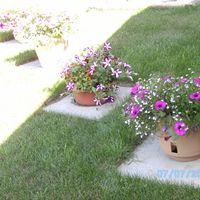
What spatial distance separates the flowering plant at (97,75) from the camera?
11.7 ft

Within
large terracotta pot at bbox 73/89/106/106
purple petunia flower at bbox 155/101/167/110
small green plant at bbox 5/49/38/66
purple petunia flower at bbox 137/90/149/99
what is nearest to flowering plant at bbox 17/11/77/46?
small green plant at bbox 5/49/38/66

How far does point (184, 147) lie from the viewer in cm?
245

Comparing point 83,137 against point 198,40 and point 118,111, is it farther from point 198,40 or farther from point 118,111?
point 198,40

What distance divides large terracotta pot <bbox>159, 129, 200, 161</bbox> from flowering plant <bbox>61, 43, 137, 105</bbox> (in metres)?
1.20

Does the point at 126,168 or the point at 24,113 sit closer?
the point at 126,168

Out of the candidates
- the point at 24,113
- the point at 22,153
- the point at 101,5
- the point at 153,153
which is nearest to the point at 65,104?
the point at 24,113

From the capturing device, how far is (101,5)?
9195mm

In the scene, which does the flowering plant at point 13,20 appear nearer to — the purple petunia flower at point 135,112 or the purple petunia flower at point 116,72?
the purple petunia flower at point 116,72

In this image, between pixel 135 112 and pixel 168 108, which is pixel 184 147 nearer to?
pixel 168 108

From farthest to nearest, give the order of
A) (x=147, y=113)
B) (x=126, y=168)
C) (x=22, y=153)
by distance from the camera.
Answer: (x=22, y=153) → (x=126, y=168) → (x=147, y=113)

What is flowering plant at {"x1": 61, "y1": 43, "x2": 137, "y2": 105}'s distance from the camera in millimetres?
3559

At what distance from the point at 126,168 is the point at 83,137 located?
625 mm

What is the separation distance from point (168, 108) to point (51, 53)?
10.3ft
